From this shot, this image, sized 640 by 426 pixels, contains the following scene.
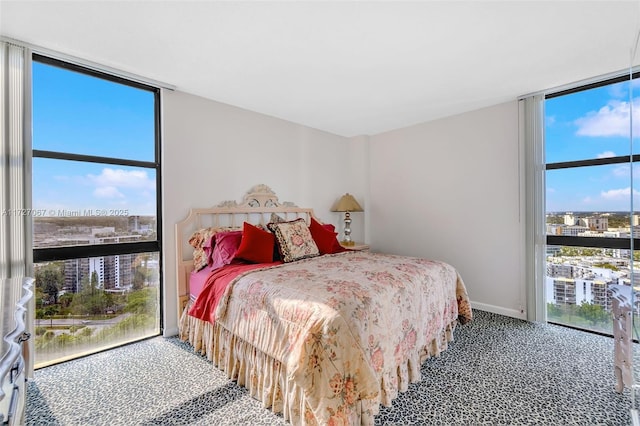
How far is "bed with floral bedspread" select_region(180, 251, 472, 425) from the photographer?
1508mm

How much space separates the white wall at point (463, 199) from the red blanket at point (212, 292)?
259cm

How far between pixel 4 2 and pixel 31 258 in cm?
165

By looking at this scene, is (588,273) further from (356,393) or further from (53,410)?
(53,410)

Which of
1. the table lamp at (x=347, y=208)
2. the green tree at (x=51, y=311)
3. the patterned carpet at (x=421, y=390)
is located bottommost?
the patterned carpet at (x=421, y=390)

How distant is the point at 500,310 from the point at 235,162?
11.7 feet

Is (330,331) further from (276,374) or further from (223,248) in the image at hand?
(223,248)

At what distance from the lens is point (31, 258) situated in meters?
2.15

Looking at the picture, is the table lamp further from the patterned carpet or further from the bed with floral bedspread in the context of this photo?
the patterned carpet

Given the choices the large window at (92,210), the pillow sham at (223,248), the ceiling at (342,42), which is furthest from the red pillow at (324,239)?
the large window at (92,210)

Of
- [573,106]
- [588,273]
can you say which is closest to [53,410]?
[588,273]

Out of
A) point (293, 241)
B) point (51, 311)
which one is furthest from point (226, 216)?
point (51, 311)

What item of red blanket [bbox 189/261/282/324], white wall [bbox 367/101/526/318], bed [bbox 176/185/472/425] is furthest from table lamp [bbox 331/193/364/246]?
red blanket [bbox 189/261/282/324]

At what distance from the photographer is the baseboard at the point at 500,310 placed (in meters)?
3.28

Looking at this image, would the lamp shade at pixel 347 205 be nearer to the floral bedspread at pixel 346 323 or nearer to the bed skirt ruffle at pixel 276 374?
the floral bedspread at pixel 346 323
